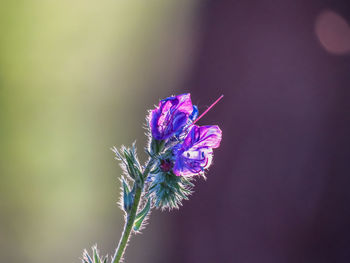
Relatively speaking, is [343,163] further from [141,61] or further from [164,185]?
[164,185]

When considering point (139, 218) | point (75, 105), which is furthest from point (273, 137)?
point (139, 218)

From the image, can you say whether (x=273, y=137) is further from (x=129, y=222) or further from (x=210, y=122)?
(x=129, y=222)

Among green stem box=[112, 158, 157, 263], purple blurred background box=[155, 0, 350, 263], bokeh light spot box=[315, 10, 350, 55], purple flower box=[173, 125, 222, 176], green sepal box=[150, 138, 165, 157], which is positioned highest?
bokeh light spot box=[315, 10, 350, 55]

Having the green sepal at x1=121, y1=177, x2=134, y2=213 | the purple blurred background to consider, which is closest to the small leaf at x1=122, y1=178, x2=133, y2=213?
the green sepal at x1=121, y1=177, x2=134, y2=213

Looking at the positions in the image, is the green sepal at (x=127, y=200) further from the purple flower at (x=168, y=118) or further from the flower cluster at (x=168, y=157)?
the purple flower at (x=168, y=118)

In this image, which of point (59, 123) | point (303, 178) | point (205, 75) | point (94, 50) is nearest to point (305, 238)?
point (303, 178)

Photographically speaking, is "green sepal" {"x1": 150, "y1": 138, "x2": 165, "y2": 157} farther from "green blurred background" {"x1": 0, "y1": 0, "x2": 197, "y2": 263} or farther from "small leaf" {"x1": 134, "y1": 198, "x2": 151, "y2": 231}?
"green blurred background" {"x1": 0, "y1": 0, "x2": 197, "y2": 263}

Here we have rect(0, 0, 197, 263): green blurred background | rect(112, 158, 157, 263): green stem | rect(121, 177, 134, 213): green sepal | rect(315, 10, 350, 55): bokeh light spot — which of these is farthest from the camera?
rect(315, 10, 350, 55): bokeh light spot
